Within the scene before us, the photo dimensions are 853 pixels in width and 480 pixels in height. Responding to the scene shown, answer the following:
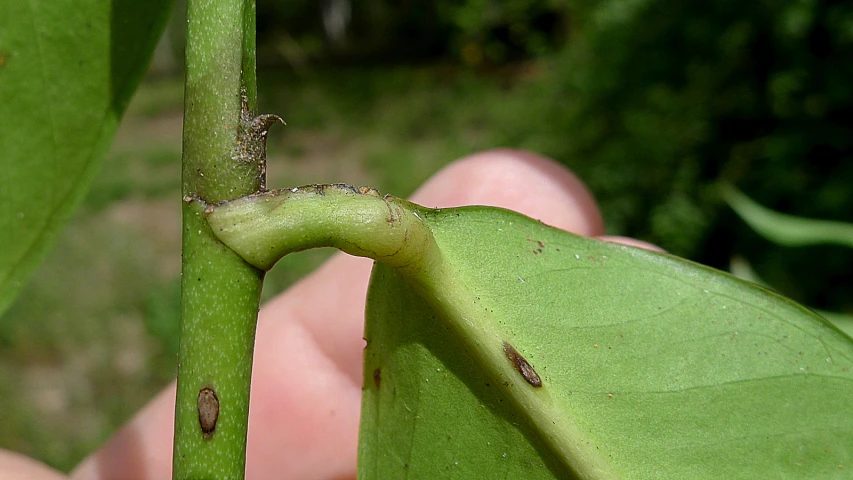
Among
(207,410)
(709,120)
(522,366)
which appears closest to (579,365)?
(522,366)

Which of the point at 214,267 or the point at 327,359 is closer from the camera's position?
the point at 214,267

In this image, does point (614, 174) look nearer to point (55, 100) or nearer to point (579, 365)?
point (579, 365)

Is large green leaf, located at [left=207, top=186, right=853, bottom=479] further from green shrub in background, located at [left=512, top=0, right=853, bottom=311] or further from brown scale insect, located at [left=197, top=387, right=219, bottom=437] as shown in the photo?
green shrub in background, located at [left=512, top=0, right=853, bottom=311]

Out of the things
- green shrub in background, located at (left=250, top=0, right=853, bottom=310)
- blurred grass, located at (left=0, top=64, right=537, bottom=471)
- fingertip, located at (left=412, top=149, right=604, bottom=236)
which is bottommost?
blurred grass, located at (left=0, top=64, right=537, bottom=471)

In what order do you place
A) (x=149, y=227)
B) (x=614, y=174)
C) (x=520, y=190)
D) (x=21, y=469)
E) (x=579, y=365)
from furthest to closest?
1. (x=149, y=227)
2. (x=614, y=174)
3. (x=520, y=190)
4. (x=21, y=469)
5. (x=579, y=365)

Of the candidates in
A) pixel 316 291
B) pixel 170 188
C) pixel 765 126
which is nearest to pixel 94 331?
pixel 170 188

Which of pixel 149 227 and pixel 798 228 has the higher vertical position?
pixel 798 228

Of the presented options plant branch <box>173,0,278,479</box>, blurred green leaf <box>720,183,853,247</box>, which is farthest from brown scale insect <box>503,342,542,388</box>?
blurred green leaf <box>720,183,853,247</box>
